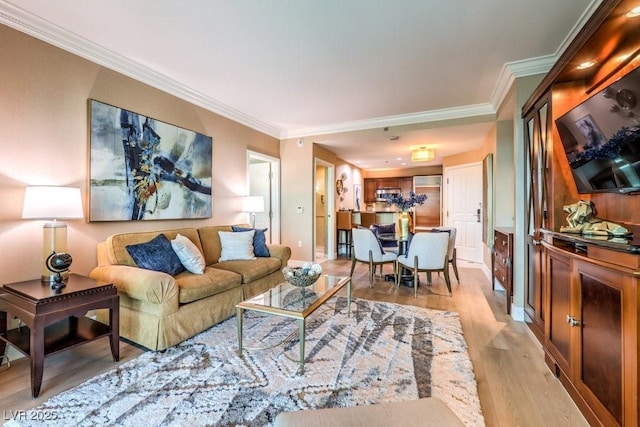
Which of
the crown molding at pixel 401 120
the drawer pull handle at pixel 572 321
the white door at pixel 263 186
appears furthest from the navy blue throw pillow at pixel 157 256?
the crown molding at pixel 401 120

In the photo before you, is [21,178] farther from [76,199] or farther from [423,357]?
[423,357]

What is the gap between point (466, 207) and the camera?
6234 mm

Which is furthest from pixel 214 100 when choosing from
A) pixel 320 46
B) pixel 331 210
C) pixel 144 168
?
pixel 331 210

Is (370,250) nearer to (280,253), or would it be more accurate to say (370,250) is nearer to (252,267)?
(280,253)

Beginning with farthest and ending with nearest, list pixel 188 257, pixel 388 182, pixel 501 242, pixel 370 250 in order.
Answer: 1. pixel 388 182
2. pixel 370 250
3. pixel 501 242
4. pixel 188 257

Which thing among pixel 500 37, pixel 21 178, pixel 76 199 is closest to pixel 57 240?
pixel 76 199

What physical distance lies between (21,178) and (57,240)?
22.1 inches

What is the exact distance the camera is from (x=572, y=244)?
1794 millimetres

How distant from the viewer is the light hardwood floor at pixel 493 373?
1645 mm

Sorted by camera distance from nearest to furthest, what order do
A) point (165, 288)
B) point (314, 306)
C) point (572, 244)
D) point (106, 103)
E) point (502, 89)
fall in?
point (572, 244)
point (314, 306)
point (165, 288)
point (106, 103)
point (502, 89)

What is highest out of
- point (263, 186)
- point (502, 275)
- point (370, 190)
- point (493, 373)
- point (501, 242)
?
point (370, 190)

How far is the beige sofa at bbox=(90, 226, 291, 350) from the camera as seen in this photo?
2266 millimetres

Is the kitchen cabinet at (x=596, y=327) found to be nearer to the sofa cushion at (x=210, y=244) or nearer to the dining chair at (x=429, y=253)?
the dining chair at (x=429, y=253)

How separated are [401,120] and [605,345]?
3.97 m
